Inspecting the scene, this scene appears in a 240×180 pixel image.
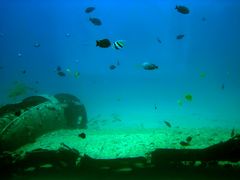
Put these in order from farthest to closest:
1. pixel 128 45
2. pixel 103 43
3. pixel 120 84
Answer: pixel 128 45 → pixel 120 84 → pixel 103 43

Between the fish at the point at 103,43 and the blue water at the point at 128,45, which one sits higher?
the blue water at the point at 128,45

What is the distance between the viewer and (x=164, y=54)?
4230 inches

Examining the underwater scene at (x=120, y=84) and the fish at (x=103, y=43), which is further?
the fish at (x=103, y=43)

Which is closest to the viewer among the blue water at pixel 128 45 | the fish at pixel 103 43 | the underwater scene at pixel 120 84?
the underwater scene at pixel 120 84

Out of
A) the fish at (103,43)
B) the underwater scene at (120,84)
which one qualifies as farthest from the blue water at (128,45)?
the fish at (103,43)

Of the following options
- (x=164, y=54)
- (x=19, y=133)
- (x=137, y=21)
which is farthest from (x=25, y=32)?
(x=19, y=133)

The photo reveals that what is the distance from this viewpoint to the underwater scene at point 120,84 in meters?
7.12

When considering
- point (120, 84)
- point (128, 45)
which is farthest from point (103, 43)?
point (128, 45)

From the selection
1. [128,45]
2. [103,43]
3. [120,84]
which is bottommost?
[103,43]

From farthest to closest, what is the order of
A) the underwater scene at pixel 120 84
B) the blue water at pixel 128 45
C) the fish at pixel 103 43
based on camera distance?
the blue water at pixel 128 45 < the fish at pixel 103 43 < the underwater scene at pixel 120 84

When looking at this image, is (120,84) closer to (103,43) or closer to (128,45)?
(128,45)

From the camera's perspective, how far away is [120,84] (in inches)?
3565

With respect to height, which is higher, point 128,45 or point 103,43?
point 128,45

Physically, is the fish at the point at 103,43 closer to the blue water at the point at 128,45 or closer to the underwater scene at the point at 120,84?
the underwater scene at the point at 120,84
